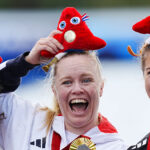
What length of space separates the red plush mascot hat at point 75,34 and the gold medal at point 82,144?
49 cm

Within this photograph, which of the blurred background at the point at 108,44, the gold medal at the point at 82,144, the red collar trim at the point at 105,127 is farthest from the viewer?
the blurred background at the point at 108,44

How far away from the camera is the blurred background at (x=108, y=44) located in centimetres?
336

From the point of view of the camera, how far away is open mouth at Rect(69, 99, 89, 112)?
1.88 metres

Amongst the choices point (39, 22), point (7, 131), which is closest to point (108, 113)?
point (7, 131)

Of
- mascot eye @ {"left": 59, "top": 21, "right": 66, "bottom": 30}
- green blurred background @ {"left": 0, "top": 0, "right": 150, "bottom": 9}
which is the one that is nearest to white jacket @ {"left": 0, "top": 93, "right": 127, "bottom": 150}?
mascot eye @ {"left": 59, "top": 21, "right": 66, "bottom": 30}

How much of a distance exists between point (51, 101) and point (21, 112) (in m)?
0.21

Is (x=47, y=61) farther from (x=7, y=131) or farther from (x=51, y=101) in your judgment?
(x=7, y=131)

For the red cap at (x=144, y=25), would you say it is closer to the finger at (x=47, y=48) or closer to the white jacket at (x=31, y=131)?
the finger at (x=47, y=48)

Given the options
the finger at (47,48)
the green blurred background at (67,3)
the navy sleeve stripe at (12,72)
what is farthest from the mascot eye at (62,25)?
the green blurred background at (67,3)

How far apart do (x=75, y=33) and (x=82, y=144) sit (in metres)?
0.58

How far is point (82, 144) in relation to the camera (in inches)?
70.7

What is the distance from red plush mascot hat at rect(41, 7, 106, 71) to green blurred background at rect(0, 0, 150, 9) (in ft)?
20.2

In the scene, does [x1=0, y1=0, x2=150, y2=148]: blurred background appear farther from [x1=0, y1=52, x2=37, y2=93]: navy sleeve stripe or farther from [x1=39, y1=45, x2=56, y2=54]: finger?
[x1=39, y1=45, x2=56, y2=54]: finger

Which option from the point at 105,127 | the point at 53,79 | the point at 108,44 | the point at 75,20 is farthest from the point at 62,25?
the point at 108,44
